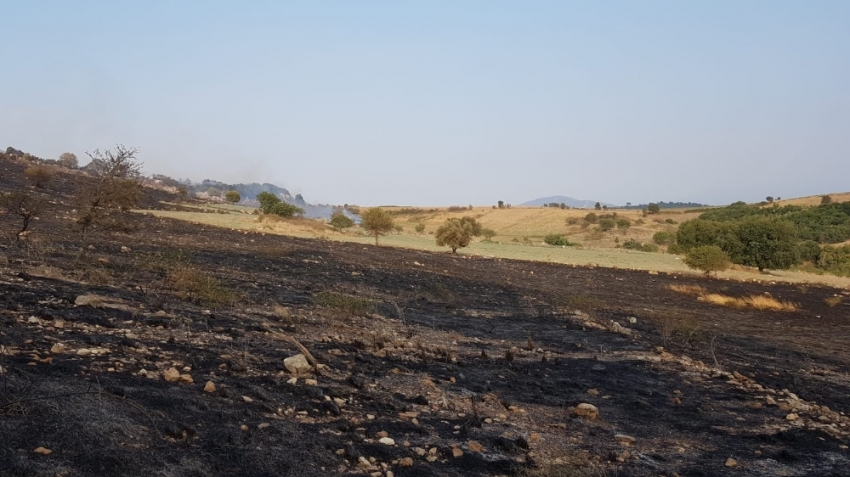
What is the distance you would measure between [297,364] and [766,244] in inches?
1667

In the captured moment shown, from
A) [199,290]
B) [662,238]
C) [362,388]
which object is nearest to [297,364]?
[362,388]

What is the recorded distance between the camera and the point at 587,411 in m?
6.69

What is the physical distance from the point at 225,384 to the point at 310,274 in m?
12.2

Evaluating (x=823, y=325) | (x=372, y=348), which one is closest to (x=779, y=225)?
(x=823, y=325)

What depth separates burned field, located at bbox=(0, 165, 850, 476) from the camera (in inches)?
173

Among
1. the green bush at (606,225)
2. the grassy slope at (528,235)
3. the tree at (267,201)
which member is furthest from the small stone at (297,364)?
the green bush at (606,225)

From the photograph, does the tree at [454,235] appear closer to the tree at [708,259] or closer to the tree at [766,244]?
the tree at [708,259]

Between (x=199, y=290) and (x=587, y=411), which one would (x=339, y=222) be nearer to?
(x=199, y=290)

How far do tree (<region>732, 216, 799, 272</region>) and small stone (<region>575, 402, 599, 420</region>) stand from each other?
4036 cm

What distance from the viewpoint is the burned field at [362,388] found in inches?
173

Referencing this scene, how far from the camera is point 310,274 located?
59.0ft

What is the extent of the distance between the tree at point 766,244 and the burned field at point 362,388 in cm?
3086

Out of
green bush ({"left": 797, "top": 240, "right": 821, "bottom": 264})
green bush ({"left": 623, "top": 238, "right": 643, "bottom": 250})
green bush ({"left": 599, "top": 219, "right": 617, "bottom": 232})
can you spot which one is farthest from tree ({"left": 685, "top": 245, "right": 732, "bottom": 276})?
green bush ({"left": 599, "top": 219, "right": 617, "bottom": 232})

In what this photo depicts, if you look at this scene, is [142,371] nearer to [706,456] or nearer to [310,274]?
[706,456]
